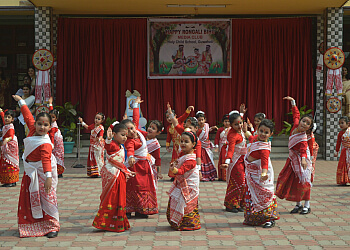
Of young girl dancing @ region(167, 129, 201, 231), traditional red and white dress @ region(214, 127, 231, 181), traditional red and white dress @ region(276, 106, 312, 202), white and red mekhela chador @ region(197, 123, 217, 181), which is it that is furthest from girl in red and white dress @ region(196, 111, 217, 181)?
young girl dancing @ region(167, 129, 201, 231)

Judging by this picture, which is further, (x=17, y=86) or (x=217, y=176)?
(x=17, y=86)

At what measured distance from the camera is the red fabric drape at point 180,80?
13859 millimetres

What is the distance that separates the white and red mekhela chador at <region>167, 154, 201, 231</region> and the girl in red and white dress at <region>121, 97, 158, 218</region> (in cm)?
67

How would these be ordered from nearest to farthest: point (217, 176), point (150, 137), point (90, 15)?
point (150, 137), point (217, 176), point (90, 15)

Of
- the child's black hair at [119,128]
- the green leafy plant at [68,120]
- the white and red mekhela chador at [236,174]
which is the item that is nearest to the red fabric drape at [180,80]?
the green leafy plant at [68,120]

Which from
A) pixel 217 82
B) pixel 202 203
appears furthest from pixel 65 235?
pixel 217 82

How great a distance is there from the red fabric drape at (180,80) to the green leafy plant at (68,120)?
1.47ft

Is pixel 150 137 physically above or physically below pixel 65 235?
above

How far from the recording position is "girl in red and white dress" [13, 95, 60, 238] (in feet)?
17.9

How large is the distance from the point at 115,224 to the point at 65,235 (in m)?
0.55

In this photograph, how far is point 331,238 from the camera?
18.2 feet

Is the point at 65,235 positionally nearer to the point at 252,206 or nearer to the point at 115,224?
the point at 115,224

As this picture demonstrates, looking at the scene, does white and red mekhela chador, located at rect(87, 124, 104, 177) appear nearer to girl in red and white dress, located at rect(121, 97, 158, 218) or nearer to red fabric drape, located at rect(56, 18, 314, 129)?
girl in red and white dress, located at rect(121, 97, 158, 218)

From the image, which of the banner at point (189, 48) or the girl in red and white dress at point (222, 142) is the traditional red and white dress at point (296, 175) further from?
the banner at point (189, 48)
